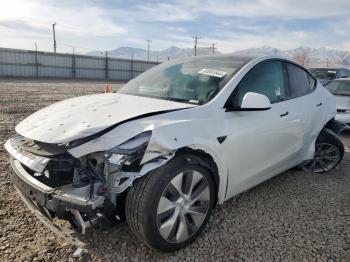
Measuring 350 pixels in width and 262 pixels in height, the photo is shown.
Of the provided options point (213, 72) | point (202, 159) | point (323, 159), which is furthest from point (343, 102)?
point (202, 159)

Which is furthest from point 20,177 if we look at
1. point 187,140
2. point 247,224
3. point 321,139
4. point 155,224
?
point 321,139

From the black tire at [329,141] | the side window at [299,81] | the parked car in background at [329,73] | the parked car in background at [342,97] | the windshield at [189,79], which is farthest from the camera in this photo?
the parked car in background at [329,73]

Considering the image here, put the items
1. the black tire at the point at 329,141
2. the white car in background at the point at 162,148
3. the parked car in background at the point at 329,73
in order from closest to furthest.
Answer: the white car in background at the point at 162,148
the black tire at the point at 329,141
the parked car in background at the point at 329,73

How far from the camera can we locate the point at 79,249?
264 cm

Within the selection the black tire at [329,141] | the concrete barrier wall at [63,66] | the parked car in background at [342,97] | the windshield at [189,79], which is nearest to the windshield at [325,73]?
the parked car in background at [342,97]

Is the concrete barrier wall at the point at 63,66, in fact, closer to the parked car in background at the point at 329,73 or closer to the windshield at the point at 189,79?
the parked car in background at the point at 329,73

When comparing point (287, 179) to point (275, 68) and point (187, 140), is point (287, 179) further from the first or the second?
point (187, 140)

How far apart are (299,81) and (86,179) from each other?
3103 millimetres

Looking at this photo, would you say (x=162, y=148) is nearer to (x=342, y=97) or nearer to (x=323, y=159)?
(x=323, y=159)

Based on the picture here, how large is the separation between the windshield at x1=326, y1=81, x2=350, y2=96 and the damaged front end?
24.4 feet

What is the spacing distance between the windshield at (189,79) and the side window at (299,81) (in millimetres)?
881

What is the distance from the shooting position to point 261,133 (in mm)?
3246

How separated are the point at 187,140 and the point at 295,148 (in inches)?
79.6

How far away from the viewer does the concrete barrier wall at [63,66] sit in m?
31.8
